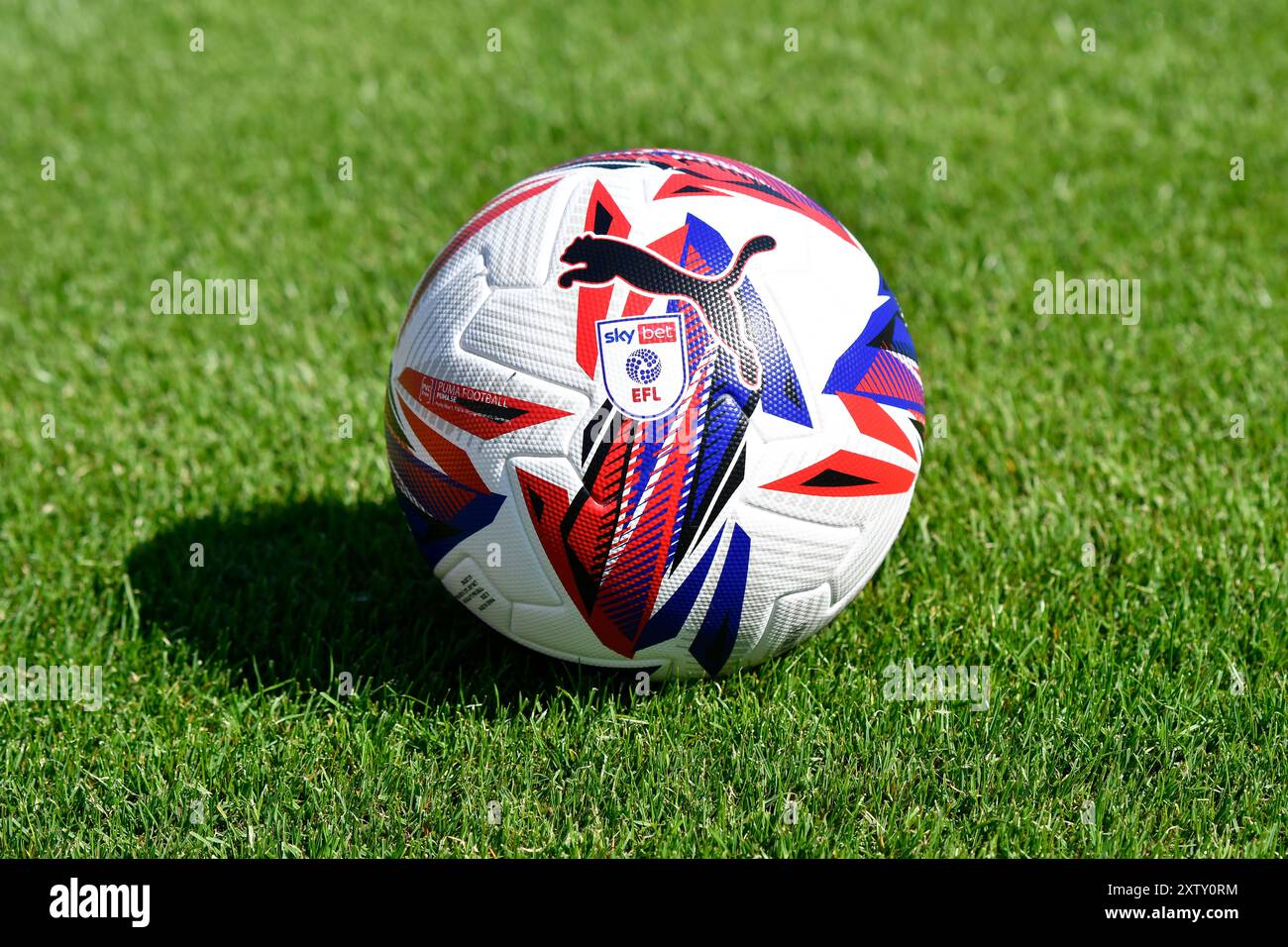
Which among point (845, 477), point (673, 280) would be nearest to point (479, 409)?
point (673, 280)

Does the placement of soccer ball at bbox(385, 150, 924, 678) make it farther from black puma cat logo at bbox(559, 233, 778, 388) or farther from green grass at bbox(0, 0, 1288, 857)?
green grass at bbox(0, 0, 1288, 857)

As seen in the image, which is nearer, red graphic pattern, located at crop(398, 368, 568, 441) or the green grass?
red graphic pattern, located at crop(398, 368, 568, 441)

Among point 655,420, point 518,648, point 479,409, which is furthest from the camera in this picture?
point 518,648

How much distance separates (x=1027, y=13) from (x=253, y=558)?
19.6ft

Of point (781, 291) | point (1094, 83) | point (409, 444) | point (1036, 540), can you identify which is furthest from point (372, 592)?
point (1094, 83)

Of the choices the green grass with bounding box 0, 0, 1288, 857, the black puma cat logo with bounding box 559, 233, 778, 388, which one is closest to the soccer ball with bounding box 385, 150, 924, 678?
the black puma cat logo with bounding box 559, 233, 778, 388

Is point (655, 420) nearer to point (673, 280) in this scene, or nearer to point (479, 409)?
point (673, 280)

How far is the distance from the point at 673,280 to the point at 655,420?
1.24 feet

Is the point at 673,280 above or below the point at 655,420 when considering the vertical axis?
above

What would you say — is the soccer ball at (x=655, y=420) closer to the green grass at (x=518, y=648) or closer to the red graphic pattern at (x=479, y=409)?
the red graphic pattern at (x=479, y=409)

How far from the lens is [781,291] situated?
3.34 metres

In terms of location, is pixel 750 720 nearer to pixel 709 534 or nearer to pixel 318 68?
pixel 709 534

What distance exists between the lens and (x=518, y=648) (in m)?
3.87

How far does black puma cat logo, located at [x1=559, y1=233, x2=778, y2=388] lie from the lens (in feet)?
10.6
